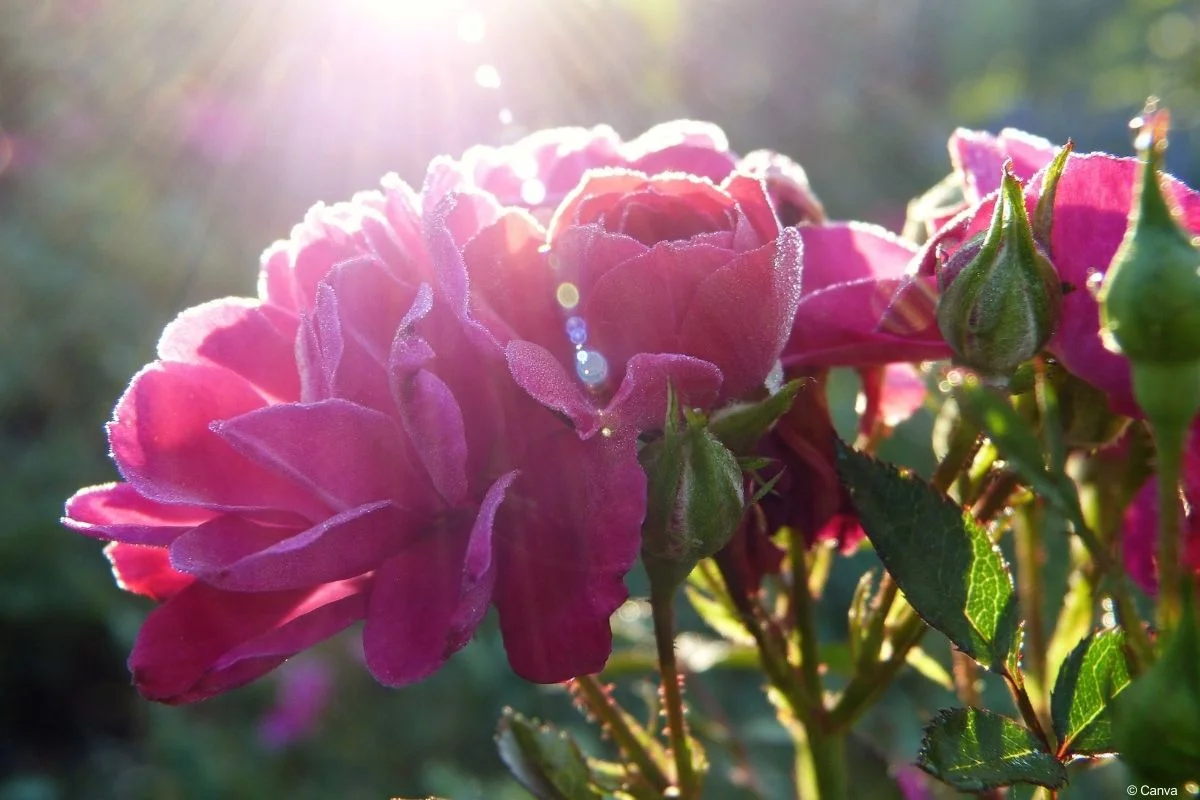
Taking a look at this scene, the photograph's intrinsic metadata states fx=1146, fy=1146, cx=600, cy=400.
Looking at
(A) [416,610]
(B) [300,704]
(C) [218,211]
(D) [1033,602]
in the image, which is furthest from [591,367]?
(C) [218,211]

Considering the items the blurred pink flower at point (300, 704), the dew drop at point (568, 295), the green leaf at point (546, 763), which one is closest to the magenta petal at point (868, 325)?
the dew drop at point (568, 295)

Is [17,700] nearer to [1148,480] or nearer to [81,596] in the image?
[81,596]

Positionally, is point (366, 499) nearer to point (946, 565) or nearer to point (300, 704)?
point (946, 565)

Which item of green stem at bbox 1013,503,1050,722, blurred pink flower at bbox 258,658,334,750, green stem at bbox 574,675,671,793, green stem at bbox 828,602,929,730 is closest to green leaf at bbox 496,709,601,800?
green stem at bbox 574,675,671,793

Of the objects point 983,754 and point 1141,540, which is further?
point 1141,540

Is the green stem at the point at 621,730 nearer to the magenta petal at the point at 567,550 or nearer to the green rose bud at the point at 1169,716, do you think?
the magenta petal at the point at 567,550

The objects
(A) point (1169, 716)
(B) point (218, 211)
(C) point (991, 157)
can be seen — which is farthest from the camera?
(B) point (218, 211)

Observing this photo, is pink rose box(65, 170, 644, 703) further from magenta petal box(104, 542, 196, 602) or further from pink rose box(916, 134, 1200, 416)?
pink rose box(916, 134, 1200, 416)
